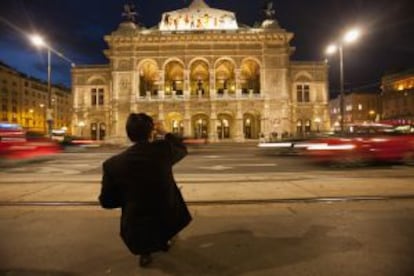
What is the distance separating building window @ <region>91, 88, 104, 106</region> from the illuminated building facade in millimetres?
61135

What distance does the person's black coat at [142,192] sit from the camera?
11.8 feet

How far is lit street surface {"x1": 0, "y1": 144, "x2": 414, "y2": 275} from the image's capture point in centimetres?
392

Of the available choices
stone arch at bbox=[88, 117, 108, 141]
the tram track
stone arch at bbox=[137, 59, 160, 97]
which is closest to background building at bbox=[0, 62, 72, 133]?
stone arch at bbox=[88, 117, 108, 141]

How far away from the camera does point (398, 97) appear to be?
85.5 m

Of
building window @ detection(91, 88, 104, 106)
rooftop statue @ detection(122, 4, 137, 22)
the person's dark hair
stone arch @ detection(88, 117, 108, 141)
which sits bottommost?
the person's dark hair

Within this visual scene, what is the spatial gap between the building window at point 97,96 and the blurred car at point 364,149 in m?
45.5

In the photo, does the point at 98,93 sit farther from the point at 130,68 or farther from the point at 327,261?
the point at 327,261

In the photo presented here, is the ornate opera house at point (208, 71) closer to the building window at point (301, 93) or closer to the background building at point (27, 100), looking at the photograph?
the building window at point (301, 93)

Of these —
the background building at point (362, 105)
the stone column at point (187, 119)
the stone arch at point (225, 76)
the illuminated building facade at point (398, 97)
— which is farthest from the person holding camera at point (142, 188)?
A: the background building at point (362, 105)

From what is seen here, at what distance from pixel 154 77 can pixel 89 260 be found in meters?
56.2

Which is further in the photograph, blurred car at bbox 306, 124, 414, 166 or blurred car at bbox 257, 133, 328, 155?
blurred car at bbox 257, 133, 328, 155

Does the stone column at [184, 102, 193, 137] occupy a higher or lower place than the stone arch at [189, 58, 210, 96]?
lower

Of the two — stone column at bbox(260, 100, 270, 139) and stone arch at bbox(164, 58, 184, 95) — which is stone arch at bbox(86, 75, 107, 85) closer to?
stone arch at bbox(164, 58, 184, 95)

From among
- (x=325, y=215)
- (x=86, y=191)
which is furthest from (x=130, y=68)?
(x=325, y=215)
